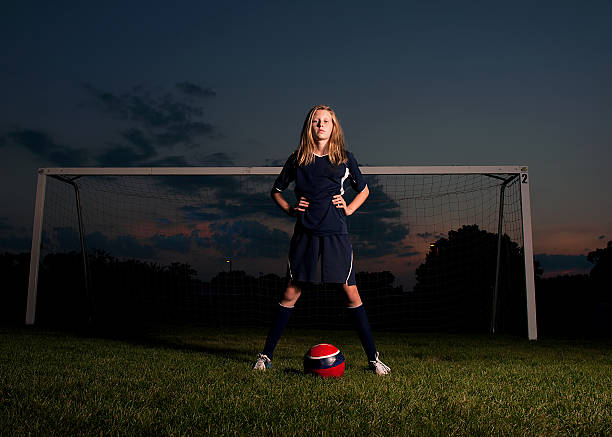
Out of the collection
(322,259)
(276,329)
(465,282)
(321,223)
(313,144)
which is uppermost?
(313,144)

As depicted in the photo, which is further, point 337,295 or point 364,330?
point 337,295

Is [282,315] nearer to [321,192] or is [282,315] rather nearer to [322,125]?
[321,192]

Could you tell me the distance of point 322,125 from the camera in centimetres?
411

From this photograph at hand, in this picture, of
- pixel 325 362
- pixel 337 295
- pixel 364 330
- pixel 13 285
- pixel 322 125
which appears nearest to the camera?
pixel 325 362

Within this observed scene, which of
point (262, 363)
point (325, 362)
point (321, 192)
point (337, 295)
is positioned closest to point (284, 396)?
point (325, 362)

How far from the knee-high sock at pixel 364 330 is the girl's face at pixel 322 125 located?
1451 mm

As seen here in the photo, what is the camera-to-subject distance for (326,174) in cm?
412

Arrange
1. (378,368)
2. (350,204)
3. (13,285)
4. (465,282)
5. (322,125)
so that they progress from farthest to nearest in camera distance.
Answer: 1. (13,285)
2. (465,282)
3. (350,204)
4. (322,125)
5. (378,368)

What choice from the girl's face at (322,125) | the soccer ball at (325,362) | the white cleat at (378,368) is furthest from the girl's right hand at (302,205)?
the white cleat at (378,368)

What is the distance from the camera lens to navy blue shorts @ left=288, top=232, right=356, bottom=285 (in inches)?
155

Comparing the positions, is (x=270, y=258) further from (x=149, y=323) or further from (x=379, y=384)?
(x=379, y=384)

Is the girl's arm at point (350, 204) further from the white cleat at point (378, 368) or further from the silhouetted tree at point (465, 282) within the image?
the silhouetted tree at point (465, 282)

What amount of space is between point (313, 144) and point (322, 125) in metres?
0.18

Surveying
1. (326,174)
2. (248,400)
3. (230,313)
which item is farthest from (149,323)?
(248,400)
